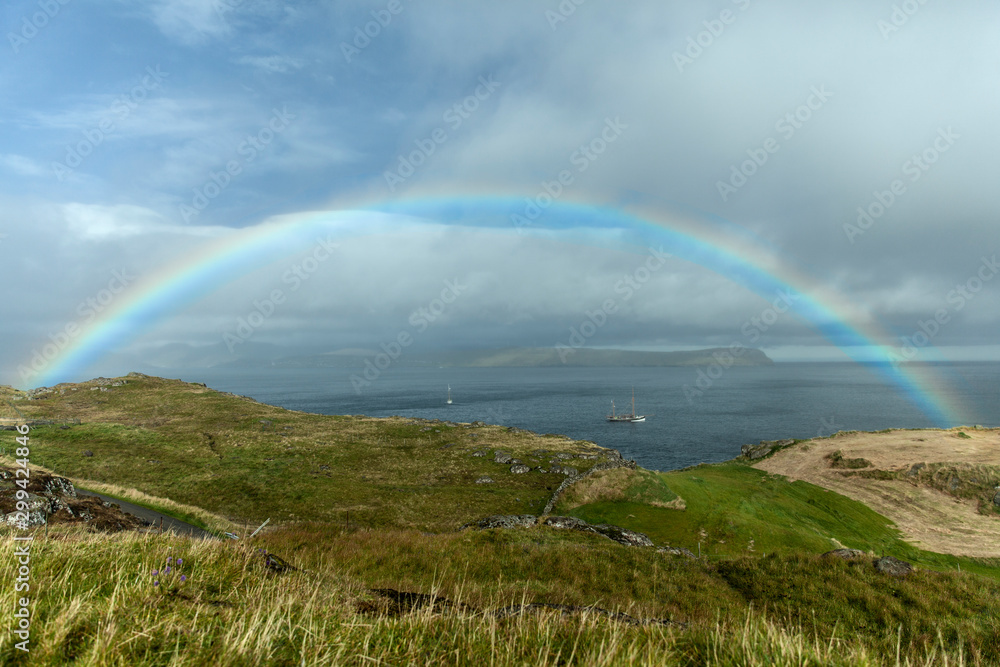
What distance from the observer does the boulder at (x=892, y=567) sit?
13641 millimetres

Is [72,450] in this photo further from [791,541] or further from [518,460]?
[791,541]

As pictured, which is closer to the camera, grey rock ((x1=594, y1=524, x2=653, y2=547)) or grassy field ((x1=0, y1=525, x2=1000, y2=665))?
grassy field ((x1=0, y1=525, x2=1000, y2=665))

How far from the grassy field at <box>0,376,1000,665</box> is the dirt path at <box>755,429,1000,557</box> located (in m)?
2.39

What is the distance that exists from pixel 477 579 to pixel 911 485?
48266 mm

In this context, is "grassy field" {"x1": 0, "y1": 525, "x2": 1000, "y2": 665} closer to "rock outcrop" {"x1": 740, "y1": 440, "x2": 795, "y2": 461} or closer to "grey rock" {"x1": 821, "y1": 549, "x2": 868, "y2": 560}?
"grey rock" {"x1": 821, "y1": 549, "x2": 868, "y2": 560}

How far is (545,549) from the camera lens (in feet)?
52.8

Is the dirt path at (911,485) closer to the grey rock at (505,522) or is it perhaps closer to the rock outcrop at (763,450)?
the rock outcrop at (763,450)

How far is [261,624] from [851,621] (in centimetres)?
1365

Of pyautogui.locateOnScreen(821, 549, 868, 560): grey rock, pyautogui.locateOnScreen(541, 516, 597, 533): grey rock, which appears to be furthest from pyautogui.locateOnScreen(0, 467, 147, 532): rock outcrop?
pyautogui.locateOnScreen(821, 549, 868, 560): grey rock

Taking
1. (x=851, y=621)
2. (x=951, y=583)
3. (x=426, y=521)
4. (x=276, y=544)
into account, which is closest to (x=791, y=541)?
(x=951, y=583)

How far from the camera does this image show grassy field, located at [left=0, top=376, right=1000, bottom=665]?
14.3ft

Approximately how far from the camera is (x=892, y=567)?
13.9m

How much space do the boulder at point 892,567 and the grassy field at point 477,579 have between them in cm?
45

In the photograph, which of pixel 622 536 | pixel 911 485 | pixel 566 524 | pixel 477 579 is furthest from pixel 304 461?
pixel 911 485
